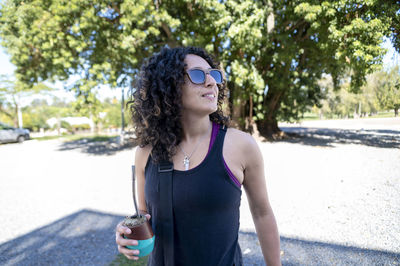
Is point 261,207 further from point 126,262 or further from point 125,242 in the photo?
point 126,262

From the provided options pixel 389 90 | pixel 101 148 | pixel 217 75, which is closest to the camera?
pixel 217 75

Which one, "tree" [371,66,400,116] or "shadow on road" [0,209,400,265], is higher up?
"tree" [371,66,400,116]

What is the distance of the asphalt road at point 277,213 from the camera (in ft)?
10.00

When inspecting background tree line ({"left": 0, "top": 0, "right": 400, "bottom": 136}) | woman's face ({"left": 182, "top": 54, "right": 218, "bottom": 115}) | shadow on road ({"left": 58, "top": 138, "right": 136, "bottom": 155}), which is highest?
background tree line ({"left": 0, "top": 0, "right": 400, "bottom": 136})

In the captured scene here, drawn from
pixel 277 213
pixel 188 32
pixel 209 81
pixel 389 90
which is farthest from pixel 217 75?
pixel 188 32

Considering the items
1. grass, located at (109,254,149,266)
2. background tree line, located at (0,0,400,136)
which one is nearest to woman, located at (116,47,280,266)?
grass, located at (109,254,149,266)

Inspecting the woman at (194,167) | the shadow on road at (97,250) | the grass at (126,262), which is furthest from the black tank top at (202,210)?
the shadow on road at (97,250)

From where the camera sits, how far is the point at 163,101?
136 cm

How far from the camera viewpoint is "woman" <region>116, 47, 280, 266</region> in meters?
1.11

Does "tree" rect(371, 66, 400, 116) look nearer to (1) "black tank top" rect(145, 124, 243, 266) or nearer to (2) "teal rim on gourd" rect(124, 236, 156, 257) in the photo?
(1) "black tank top" rect(145, 124, 243, 266)

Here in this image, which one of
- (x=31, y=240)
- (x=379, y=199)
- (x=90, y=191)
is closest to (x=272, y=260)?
(x=31, y=240)

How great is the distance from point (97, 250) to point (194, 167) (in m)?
2.82

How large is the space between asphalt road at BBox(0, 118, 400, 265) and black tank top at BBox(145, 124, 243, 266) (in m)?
2.04

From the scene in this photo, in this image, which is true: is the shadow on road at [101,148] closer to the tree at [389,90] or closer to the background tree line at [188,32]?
the background tree line at [188,32]
